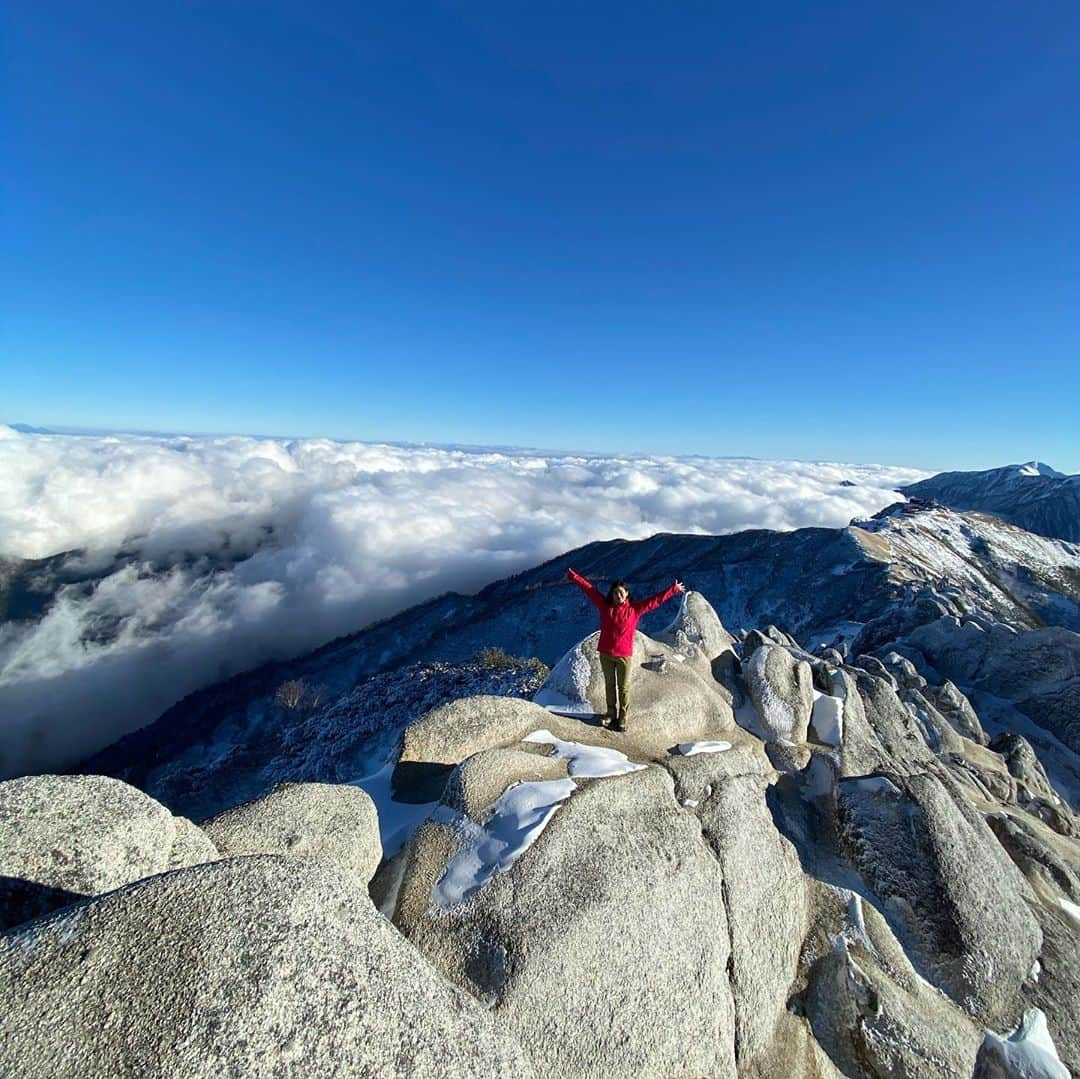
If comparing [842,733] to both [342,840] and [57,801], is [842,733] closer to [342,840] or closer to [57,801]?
[342,840]

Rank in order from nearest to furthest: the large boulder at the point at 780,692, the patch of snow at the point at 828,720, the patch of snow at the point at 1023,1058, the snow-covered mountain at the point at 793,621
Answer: the patch of snow at the point at 1023,1058
the large boulder at the point at 780,692
the patch of snow at the point at 828,720
the snow-covered mountain at the point at 793,621

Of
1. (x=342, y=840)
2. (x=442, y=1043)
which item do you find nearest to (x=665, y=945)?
(x=442, y=1043)

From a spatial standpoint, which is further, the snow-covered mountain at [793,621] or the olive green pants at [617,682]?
the snow-covered mountain at [793,621]

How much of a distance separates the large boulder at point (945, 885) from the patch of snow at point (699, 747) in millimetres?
4362

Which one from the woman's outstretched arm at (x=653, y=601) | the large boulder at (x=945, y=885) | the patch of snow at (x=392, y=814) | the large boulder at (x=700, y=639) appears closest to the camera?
the patch of snow at (x=392, y=814)

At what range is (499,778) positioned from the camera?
15211 mm

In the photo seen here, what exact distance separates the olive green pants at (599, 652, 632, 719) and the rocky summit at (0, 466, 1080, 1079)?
791mm

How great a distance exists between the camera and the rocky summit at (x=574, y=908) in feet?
22.4

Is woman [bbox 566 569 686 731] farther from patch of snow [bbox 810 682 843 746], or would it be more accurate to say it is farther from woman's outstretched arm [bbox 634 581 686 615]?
patch of snow [bbox 810 682 843 746]

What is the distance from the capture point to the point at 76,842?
357 inches

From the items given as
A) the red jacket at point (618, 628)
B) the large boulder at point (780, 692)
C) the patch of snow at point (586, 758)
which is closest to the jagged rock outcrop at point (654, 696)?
the large boulder at point (780, 692)

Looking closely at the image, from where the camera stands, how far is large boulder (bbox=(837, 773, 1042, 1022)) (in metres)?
14.9

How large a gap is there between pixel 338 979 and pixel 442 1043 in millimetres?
1702

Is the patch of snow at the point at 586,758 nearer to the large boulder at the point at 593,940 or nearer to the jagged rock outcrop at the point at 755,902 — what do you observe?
the large boulder at the point at 593,940
